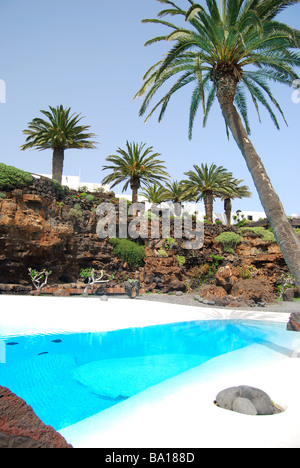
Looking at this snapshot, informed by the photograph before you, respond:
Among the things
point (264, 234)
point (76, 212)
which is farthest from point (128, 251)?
point (264, 234)

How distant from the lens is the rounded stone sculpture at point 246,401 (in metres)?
3.68

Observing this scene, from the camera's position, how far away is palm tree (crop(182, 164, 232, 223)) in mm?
29500

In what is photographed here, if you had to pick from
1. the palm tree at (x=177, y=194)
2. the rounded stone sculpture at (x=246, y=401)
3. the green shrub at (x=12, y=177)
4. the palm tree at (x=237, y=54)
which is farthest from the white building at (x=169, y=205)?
the rounded stone sculpture at (x=246, y=401)

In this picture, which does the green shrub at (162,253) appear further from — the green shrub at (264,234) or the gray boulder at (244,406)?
the gray boulder at (244,406)

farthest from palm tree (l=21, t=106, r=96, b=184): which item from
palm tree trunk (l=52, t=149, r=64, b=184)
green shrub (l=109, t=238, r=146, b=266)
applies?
green shrub (l=109, t=238, r=146, b=266)

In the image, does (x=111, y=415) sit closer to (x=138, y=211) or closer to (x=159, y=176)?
(x=138, y=211)

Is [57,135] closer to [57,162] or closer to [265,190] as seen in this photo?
[57,162]

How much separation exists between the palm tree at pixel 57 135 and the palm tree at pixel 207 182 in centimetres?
1197

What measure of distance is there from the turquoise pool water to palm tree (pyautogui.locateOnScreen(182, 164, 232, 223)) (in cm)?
2019

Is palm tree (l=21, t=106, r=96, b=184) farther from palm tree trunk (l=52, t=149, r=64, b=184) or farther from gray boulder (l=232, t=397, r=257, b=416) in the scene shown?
gray boulder (l=232, t=397, r=257, b=416)

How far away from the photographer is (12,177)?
57.1ft

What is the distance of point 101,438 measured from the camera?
3.12 m

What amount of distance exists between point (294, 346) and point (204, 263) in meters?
16.8
